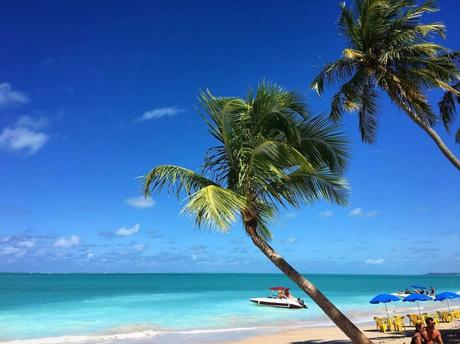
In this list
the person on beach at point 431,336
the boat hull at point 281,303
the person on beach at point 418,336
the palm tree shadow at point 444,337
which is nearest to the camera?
the person on beach at point 418,336

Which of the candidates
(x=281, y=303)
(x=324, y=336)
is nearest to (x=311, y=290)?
(x=324, y=336)

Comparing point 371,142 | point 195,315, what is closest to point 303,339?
point 371,142

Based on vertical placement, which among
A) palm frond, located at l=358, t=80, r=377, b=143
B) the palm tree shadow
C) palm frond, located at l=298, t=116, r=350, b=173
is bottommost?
the palm tree shadow

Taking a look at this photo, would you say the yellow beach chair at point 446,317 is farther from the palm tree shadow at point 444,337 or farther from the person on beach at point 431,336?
the person on beach at point 431,336

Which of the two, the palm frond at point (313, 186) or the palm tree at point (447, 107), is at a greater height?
the palm tree at point (447, 107)

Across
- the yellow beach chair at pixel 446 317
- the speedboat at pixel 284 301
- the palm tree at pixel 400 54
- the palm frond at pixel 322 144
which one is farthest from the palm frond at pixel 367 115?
the speedboat at pixel 284 301

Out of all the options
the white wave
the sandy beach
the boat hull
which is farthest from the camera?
the boat hull

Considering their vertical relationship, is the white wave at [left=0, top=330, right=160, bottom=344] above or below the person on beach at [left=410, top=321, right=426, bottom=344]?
above

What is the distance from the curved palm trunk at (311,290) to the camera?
20.0 ft

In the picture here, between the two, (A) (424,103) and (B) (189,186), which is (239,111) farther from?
(A) (424,103)

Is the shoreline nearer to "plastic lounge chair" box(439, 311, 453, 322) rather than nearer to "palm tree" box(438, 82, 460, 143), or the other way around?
"plastic lounge chair" box(439, 311, 453, 322)

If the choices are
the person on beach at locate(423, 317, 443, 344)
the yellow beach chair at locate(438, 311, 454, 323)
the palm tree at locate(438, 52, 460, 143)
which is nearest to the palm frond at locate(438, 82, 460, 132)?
the palm tree at locate(438, 52, 460, 143)

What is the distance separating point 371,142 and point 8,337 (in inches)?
623

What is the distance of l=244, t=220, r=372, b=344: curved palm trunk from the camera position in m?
6.11
